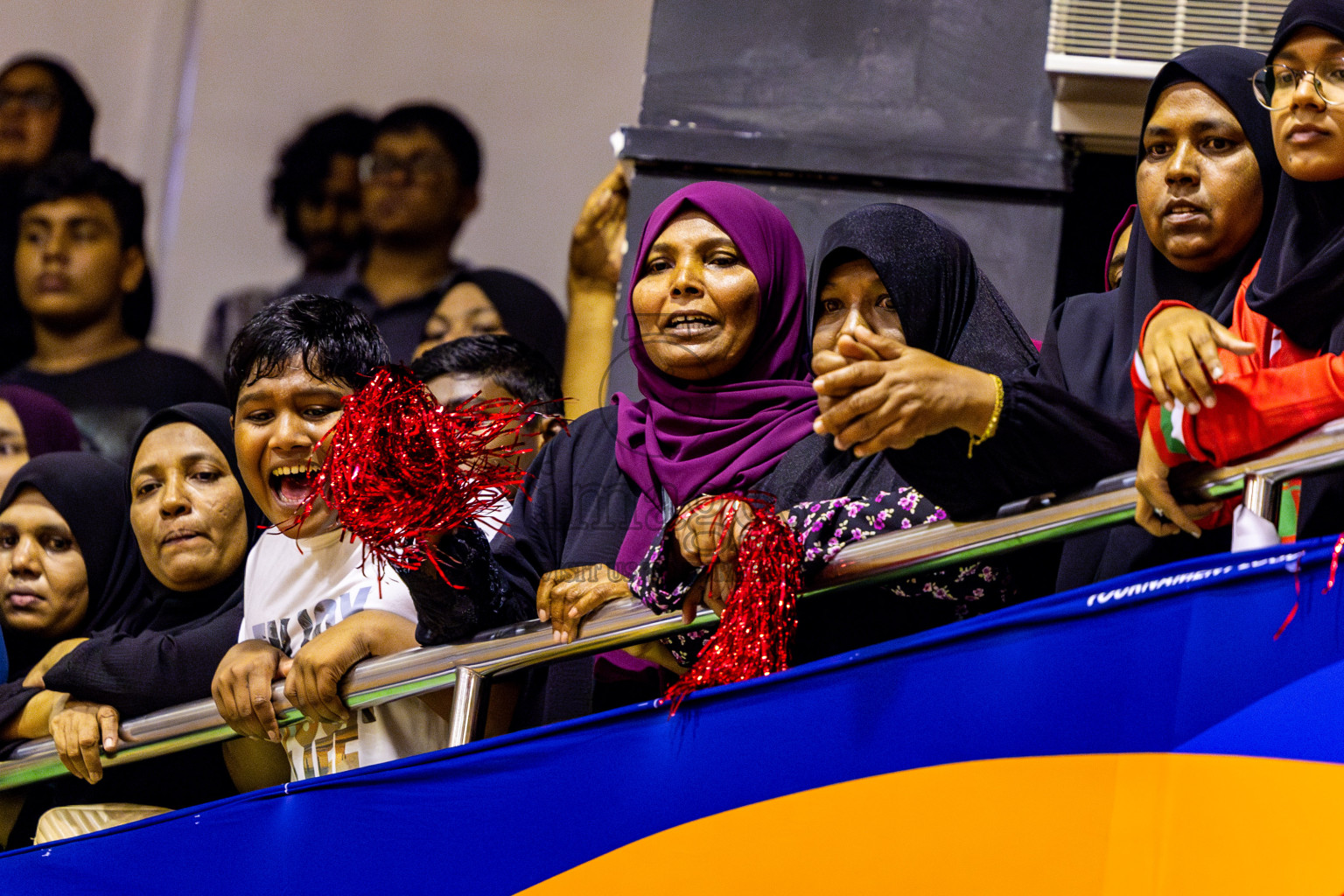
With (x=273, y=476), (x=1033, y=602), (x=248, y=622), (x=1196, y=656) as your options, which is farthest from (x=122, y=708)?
(x=1196, y=656)

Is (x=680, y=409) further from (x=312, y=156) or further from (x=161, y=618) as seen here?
(x=312, y=156)

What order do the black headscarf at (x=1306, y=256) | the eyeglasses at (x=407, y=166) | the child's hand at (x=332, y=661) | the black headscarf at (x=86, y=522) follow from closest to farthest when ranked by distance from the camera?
the black headscarf at (x=1306, y=256), the child's hand at (x=332, y=661), the black headscarf at (x=86, y=522), the eyeglasses at (x=407, y=166)

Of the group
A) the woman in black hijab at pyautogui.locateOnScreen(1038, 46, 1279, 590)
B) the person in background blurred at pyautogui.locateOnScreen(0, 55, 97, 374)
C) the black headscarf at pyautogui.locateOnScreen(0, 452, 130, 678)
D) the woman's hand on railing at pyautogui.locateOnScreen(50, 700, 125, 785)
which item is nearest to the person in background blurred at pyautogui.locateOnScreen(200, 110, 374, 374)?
the person in background blurred at pyautogui.locateOnScreen(0, 55, 97, 374)

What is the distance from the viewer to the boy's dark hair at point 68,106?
6012 millimetres

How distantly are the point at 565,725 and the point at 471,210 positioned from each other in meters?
4.05

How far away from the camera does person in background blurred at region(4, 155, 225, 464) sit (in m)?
5.26

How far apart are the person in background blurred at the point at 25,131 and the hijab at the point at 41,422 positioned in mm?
1232

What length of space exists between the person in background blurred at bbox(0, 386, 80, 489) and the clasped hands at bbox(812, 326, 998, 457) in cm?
286

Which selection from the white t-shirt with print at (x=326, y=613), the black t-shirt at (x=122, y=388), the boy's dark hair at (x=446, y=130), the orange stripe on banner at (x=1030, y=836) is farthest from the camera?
the boy's dark hair at (x=446, y=130)

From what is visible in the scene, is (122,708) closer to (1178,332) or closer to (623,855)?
(623,855)

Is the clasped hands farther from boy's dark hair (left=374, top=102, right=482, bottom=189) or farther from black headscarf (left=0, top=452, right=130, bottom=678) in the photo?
boy's dark hair (left=374, top=102, right=482, bottom=189)

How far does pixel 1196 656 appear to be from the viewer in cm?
158

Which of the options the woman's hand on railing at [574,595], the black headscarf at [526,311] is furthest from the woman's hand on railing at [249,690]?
the black headscarf at [526,311]

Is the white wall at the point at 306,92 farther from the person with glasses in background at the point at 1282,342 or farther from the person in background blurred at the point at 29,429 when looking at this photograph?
the person with glasses in background at the point at 1282,342
